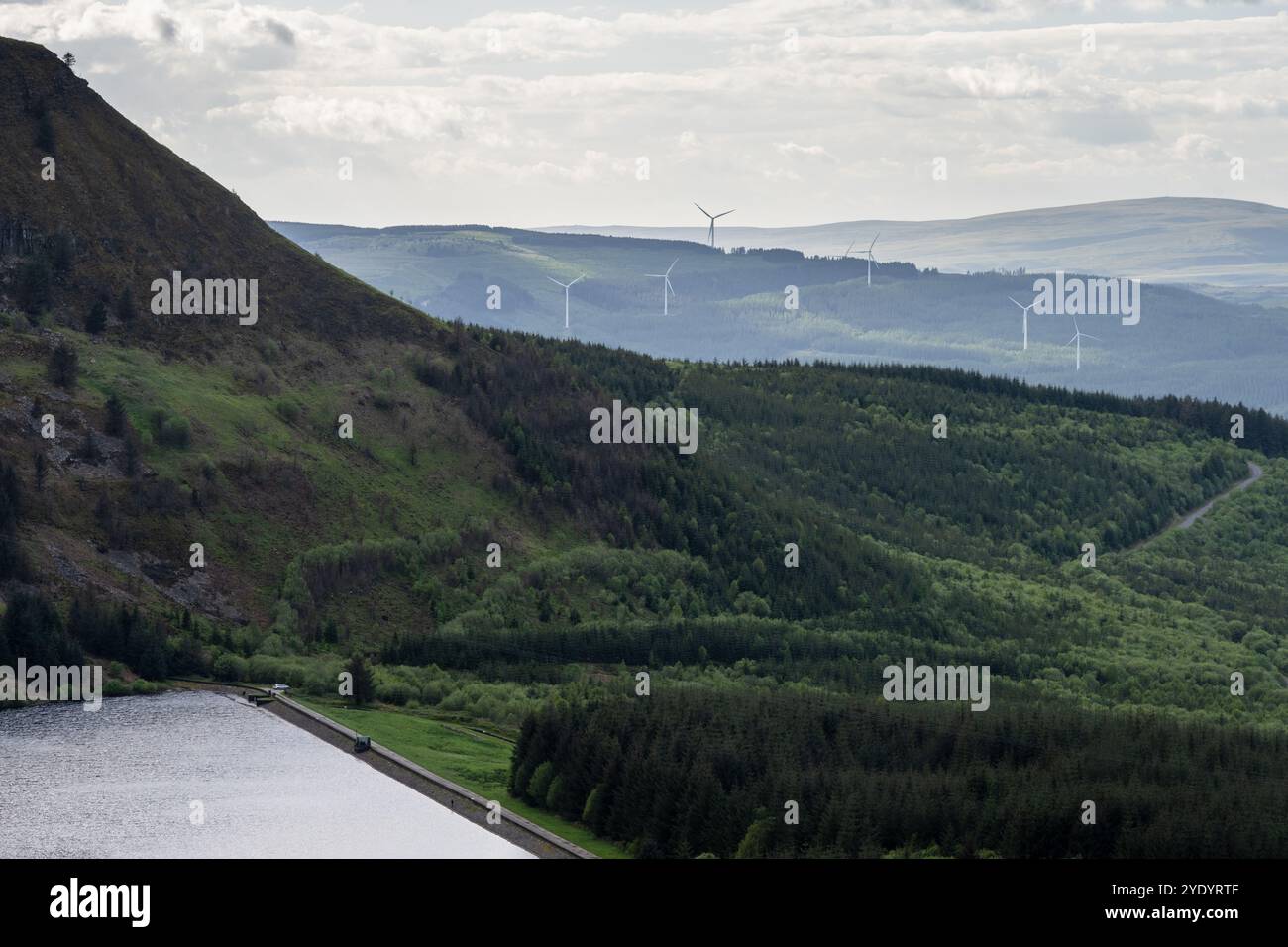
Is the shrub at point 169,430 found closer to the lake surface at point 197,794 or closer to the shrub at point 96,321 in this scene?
the shrub at point 96,321

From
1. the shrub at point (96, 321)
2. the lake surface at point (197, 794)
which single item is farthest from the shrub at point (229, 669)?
the shrub at point (96, 321)

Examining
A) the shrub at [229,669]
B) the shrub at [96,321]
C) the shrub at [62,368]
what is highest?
the shrub at [96,321]

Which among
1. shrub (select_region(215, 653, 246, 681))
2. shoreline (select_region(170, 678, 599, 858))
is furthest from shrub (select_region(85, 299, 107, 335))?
shoreline (select_region(170, 678, 599, 858))

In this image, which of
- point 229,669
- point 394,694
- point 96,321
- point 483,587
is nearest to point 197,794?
point 394,694

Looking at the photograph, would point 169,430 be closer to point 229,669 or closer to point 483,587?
point 483,587

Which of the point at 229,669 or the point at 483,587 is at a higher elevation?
the point at 483,587
